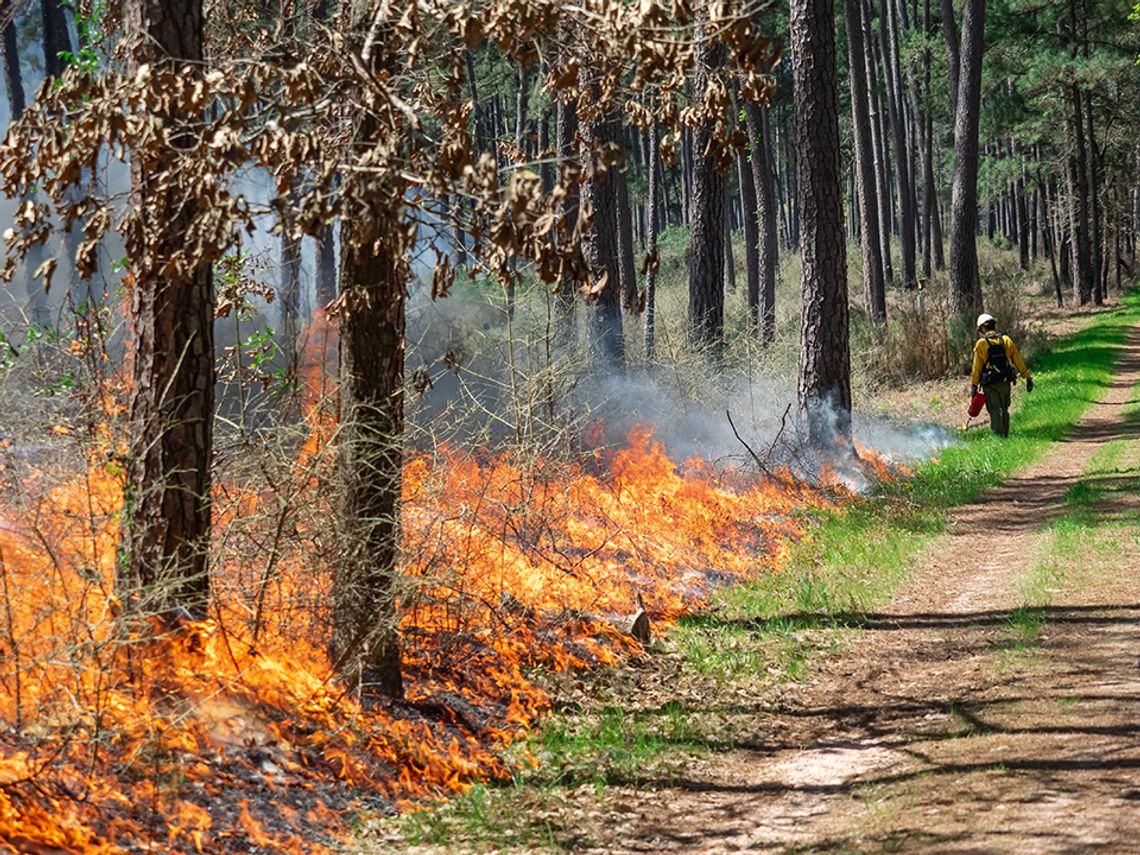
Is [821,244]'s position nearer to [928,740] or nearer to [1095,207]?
[928,740]

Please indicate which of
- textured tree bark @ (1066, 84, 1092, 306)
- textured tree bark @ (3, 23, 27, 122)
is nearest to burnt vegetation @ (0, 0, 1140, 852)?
textured tree bark @ (3, 23, 27, 122)

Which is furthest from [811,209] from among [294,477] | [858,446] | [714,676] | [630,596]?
[294,477]

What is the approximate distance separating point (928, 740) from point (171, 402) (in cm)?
438

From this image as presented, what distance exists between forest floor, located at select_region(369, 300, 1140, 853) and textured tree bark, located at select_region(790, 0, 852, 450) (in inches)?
156

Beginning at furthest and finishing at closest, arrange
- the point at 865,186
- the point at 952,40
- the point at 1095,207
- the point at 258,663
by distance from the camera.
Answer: the point at 1095,207, the point at 952,40, the point at 865,186, the point at 258,663

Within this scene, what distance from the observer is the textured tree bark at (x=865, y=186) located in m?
27.2

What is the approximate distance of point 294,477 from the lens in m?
6.38

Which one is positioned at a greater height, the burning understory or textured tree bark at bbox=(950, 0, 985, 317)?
textured tree bark at bbox=(950, 0, 985, 317)

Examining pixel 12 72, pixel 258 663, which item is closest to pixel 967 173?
pixel 12 72

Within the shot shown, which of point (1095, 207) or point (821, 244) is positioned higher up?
point (1095, 207)

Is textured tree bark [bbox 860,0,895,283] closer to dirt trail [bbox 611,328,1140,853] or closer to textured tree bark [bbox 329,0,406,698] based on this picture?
dirt trail [bbox 611,328,1140,853]

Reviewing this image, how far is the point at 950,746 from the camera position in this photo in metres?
6.47

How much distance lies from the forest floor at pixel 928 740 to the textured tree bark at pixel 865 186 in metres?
17.0

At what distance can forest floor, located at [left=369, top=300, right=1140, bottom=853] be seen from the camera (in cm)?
541
